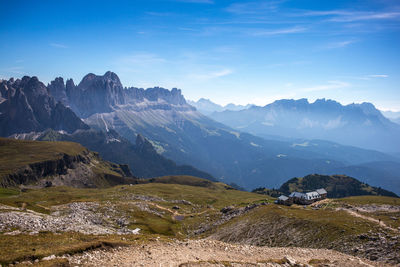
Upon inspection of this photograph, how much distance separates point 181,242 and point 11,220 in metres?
31.6

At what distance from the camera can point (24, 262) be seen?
27.0m

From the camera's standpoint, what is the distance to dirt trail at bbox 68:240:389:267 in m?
28.4

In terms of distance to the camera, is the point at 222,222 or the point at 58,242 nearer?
the point at 58,242

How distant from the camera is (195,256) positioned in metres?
33.7

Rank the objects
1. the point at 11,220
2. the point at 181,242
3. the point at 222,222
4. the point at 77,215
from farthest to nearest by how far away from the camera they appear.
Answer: the point at 222,222 < the point at 77,215 < the point at 11,220 < the point at 181,242

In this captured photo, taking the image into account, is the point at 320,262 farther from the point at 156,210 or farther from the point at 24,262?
the point at 156,210

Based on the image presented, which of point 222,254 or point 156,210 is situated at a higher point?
point 222,254

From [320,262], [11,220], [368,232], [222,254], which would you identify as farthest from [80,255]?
[368,232]

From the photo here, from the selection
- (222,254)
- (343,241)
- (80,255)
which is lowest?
(343,241)

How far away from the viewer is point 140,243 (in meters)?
35.9

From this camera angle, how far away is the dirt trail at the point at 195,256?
1118 inches

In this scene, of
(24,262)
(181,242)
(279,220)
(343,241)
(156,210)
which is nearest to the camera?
(24,262)

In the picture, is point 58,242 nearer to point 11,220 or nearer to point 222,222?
point 11,220

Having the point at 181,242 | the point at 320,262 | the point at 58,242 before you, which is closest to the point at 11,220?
the point at 58,242
